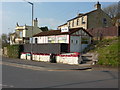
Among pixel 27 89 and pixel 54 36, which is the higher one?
pixel 54 36

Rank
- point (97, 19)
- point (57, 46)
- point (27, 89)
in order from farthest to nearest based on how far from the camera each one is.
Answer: point (97, 19), point (57, 46), point (27, 89)

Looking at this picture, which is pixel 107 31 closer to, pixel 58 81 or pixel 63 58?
pixel 63 58

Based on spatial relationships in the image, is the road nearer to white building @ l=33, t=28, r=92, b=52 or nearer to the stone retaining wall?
the stone retaining wall

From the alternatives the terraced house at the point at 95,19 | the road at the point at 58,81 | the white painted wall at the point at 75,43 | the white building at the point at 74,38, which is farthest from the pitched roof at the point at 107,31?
the road at the point at 58,81

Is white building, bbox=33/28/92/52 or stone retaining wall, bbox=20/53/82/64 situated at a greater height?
white building, bbox=33/28/92/52

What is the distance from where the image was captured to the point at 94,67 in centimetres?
1758

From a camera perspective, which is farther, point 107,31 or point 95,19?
point 95,19

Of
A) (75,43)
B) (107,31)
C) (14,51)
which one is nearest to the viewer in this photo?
(75,43)

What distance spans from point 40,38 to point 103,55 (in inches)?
610

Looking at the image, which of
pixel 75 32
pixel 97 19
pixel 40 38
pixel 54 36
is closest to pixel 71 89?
pixel 75 32

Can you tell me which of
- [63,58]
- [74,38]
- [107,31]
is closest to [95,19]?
[107,31]

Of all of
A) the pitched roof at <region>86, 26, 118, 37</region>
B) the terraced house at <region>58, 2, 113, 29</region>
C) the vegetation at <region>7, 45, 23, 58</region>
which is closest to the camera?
the pitched roof at <region>86, 26, 118, 37</region>

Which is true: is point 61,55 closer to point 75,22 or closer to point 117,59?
point 117,59

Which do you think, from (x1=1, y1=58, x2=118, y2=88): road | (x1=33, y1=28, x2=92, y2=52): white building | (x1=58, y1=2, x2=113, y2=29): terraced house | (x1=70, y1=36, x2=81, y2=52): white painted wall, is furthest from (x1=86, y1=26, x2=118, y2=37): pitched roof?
(x1=1, y1=58, x2=118, y2=88): road
